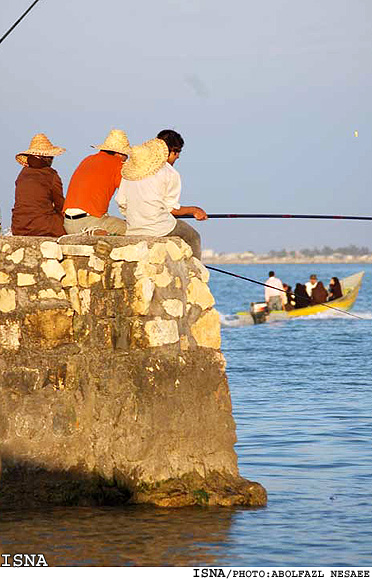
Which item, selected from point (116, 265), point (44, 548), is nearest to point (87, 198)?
point (116, 265)

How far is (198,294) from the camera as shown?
331 inches

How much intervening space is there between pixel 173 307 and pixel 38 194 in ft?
4.48

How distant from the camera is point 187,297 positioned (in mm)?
8359

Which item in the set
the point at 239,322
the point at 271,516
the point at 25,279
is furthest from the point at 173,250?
the point at 239,322

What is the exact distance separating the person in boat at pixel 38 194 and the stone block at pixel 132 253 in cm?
79

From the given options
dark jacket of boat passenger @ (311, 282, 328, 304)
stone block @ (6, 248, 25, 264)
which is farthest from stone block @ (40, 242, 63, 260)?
dark jacket of boat passenger @ (311, 282, 328, 304)

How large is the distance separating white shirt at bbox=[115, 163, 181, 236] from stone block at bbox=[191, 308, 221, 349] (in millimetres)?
652

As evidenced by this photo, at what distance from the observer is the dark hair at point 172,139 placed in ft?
28.7

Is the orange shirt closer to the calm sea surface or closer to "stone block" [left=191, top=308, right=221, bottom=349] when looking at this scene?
"stone block" [left=191, top=308, right=221, bottom=349]

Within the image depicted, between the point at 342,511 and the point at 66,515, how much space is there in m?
1.95

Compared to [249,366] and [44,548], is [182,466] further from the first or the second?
[249,366]

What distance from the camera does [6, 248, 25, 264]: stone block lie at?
776cm

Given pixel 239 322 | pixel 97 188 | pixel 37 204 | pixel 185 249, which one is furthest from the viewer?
pixel 239 322

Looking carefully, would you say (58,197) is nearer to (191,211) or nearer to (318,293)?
(191,211)
